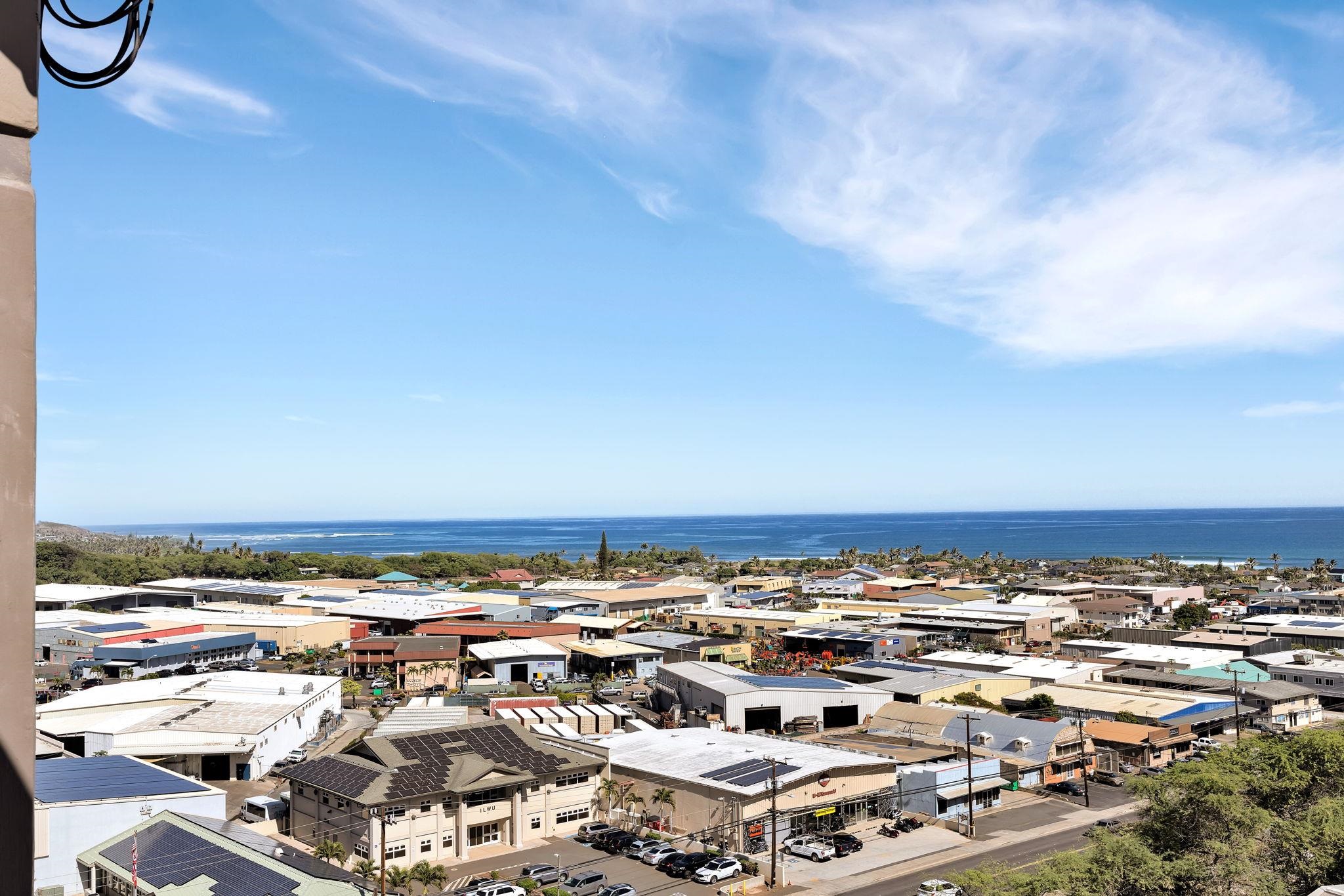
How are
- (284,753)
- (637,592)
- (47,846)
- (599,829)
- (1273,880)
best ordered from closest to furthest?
(1273,880) < (47,846) < (599,829) < (284,753) < (637,592)

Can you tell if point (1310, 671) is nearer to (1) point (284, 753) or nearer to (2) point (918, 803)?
(2) point (918, 803)

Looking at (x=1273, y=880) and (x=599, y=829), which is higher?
(x=1273, y=880)

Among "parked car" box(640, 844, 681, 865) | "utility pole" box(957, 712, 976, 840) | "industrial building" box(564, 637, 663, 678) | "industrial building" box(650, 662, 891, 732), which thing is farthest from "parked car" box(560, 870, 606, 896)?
"industrial building" box(564, 637, 663, 678)

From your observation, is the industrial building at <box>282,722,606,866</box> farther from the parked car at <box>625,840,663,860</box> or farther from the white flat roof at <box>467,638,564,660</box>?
the white flat roof at <box>467,638,564,660</box>

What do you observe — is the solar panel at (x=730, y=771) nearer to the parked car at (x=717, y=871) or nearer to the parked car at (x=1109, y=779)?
the parked car at (x=717, y=871)

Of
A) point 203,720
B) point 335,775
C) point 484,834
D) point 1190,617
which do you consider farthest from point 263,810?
point 1190,617

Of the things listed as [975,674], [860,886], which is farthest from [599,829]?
[975,674]
